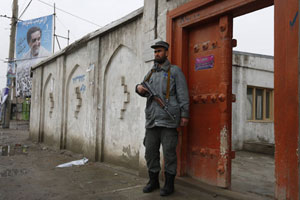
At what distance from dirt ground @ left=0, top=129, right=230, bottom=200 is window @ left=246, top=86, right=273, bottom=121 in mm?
6730

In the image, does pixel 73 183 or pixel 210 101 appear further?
pixel 73 183

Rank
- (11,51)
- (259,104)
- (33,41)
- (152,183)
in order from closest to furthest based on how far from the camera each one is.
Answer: (152,183) < (259,104) < (11,51) < (33,41)

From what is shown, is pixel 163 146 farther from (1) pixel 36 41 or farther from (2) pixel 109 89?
(1) pixel 36 41

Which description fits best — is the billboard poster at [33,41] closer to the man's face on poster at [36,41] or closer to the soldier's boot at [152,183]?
the man's face on poster at [36,41]

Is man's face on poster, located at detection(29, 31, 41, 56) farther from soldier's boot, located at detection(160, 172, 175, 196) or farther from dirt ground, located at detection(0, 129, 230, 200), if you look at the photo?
soldier's boot, located at detection(160, 172, 175, 196)

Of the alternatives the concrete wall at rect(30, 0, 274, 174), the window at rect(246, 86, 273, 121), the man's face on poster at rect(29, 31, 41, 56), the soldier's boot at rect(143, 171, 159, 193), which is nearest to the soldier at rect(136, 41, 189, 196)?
the soldier's boot at rect(143, 171, 159, 193)

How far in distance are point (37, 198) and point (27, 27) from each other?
865 inches

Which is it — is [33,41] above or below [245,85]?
above

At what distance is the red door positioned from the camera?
10.5ft

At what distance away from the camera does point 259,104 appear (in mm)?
10242

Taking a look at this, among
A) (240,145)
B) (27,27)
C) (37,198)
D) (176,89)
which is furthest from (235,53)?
(27,27)

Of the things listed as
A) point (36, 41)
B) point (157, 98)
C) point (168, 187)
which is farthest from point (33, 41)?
point (168, 187)

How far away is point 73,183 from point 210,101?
258 cm

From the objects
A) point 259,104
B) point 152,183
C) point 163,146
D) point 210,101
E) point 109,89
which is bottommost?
point 152,183
